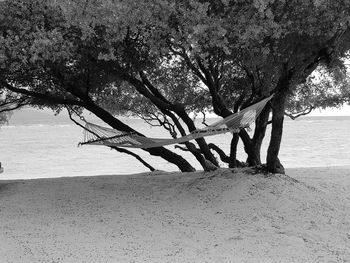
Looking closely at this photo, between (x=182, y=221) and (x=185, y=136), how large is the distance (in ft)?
3.50

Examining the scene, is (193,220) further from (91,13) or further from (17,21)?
(17,21)

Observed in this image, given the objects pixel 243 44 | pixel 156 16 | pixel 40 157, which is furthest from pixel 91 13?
pixel 40 157

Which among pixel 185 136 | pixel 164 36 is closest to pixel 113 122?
pixel 185 136

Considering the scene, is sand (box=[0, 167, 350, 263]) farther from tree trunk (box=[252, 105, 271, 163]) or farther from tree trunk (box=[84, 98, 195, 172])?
tree trunk (box=[252, 105, 271, 163])

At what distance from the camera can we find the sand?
182 inches

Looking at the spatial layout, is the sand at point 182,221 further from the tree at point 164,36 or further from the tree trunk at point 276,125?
the tree at point 164,36

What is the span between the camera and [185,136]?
5738mm

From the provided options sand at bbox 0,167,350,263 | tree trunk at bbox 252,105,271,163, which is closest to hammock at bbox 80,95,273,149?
sand at bbox 0,167,350,263

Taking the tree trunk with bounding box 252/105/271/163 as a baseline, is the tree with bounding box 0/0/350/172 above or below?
above

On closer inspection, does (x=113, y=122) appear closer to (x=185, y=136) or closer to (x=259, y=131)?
(x=259, y=131)

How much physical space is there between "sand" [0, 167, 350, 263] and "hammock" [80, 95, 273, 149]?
91 centimetres

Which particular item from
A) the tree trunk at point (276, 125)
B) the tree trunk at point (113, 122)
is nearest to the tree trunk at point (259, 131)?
the tree trunk at point (276, 125)

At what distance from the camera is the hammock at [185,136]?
5629mm

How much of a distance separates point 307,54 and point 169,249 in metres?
3.17
